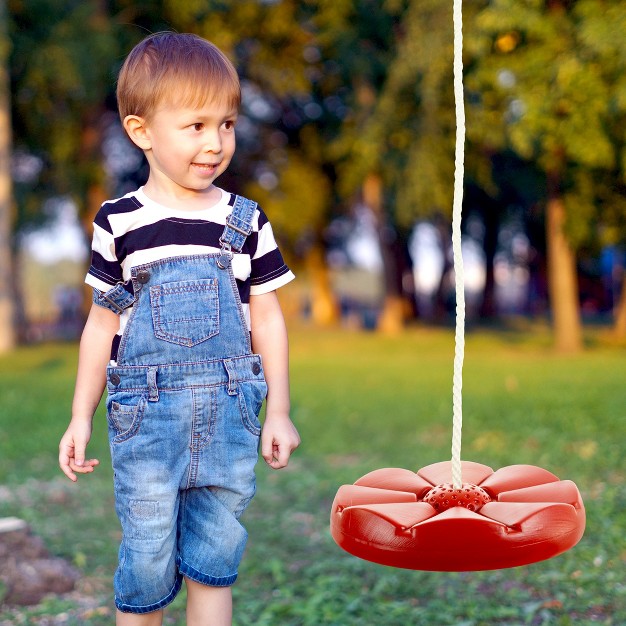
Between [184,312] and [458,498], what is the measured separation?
0.75 m

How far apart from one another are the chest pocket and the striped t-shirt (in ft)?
0.26

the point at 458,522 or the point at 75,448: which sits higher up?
the point at 75,448

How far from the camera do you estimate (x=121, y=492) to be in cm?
222

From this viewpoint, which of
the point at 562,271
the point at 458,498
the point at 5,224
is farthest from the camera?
the point at 5,224

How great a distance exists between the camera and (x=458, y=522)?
1836mm

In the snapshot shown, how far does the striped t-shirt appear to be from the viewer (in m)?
2.24

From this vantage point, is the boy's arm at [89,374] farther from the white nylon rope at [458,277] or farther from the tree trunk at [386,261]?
the tree trunk at [386,261]

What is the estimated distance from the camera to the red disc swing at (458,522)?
1855mm

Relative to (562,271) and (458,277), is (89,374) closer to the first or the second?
(458,277)

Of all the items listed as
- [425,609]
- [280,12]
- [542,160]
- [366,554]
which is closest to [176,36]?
[366,554]

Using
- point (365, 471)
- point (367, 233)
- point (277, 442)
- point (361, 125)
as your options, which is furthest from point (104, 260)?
point (367, 233)

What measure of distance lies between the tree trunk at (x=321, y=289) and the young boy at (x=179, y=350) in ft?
77.7

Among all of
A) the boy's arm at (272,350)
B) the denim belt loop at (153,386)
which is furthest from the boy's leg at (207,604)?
the denim belt loop at (153,386)

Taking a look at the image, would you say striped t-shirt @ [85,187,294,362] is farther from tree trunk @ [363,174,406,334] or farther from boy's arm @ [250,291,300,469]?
tree trunk @ [363,174,406,334]
